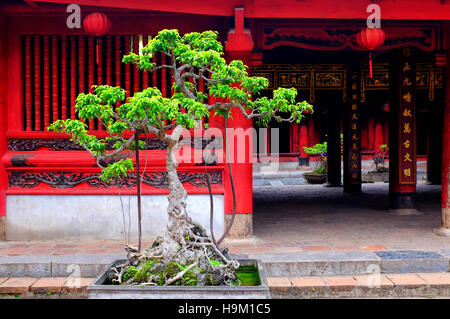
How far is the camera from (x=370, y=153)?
21.2 metres

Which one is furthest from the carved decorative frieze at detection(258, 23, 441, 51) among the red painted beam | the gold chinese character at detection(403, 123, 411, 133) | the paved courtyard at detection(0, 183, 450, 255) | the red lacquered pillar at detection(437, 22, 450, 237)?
the paved courtyard at detection(0, 183, 450, 255)

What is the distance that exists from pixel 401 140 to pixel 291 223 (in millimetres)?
2955

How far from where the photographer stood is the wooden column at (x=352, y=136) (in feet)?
39.6

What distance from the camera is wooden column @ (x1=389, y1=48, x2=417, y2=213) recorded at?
8.84 m

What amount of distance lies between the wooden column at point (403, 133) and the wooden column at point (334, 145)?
4571 mm

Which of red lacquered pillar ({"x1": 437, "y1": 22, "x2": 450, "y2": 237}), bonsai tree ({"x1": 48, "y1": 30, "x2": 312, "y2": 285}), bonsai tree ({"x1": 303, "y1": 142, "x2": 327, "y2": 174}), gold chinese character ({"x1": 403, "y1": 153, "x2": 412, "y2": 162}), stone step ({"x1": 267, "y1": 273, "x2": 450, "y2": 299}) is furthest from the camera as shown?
bonsai tree ({"x1": 303, "y1": 142, "x2": 327, "y2": 174})

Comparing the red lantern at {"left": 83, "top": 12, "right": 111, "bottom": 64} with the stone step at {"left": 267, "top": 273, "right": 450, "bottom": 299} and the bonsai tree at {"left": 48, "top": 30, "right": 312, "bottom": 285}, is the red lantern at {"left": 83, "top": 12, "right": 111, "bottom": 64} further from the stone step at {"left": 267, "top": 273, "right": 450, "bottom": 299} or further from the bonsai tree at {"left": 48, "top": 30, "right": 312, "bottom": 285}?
the stone step at {"left": 267, "top": 273, "right": 450, "bottom": 299}

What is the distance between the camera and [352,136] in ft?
40.8

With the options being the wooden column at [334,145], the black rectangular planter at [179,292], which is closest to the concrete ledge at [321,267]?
the black rectangular planter at [179,292]

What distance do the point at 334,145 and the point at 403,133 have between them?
5.23 metres

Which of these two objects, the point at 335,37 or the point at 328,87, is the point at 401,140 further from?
the point at 328,87

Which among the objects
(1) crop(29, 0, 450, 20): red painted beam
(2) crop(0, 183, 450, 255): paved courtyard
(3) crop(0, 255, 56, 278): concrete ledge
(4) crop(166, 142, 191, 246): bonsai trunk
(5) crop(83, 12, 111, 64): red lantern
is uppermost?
(1) crop(29, 0, 450, 20): red painted beam

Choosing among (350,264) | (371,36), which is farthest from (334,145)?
(350,264)

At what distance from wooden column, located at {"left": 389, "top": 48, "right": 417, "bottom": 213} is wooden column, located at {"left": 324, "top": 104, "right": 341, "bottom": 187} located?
457 cm
